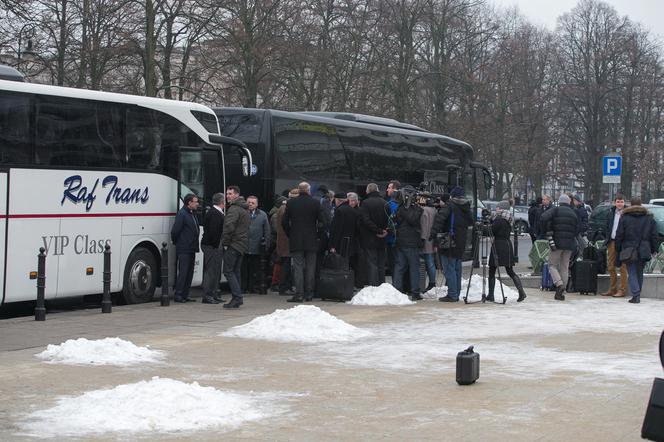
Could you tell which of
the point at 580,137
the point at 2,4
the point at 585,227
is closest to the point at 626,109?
the point at 580,137

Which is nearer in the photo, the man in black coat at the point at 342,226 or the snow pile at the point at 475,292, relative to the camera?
the man in black coat at the point at 342,226

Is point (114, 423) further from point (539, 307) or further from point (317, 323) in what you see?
point (539, 307)

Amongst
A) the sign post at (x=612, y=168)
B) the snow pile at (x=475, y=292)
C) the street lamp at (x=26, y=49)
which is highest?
the street lamp at (x=26, y=49)

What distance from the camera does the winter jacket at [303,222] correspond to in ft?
58.5

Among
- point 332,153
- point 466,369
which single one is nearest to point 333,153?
point 332,153

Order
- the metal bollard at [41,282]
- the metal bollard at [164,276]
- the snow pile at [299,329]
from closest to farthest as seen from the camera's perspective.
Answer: the snow pile at [299,329] → the metal bollard at [41,282] → the metal bollard at [164,276]

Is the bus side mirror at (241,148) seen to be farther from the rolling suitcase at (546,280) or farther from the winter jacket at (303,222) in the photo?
→ the rolling suitcase at (546,280)

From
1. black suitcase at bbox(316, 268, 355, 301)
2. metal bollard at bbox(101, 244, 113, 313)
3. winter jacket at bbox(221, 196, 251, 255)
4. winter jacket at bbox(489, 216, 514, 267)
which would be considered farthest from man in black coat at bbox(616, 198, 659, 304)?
metal bollard at bbox(101, 244, 113, 313)

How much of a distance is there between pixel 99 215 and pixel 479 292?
6.82 meters

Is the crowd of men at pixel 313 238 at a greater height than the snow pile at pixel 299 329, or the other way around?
the crowd of men at pixel 313 238

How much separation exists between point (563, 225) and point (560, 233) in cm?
17

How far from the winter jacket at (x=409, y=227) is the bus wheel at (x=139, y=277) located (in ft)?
14.0

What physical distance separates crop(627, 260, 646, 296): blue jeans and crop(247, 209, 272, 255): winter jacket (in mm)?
6497

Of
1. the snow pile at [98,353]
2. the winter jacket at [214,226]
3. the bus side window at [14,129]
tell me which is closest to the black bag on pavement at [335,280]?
the winter jacket at [214,226]
